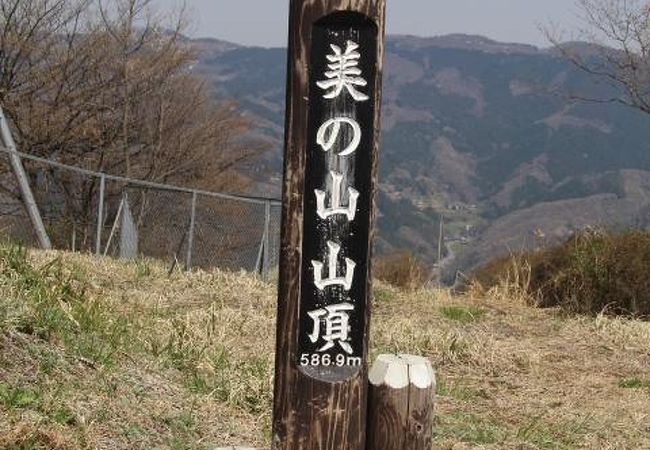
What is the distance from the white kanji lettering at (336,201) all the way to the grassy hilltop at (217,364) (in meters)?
1.70

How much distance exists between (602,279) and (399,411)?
31.0 ft

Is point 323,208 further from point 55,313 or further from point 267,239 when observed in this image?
point 267,239

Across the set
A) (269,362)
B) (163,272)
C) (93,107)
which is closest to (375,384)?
(269,362)

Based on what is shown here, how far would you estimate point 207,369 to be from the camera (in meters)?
6.14

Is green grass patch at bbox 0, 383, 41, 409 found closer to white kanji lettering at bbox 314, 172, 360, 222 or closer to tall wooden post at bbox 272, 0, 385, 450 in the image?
tall wooden post at bbox 272, 0, 385, 450

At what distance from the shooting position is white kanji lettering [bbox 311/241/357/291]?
11.7 feet

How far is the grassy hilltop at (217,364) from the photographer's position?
4.61 meters

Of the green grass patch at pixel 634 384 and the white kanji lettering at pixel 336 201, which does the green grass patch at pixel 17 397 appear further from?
the green grass patch at pixel 634 384

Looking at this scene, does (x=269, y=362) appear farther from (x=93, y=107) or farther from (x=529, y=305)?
(x=93, y=107)

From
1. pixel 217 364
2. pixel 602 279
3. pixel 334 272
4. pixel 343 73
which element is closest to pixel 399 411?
pixel 334 272

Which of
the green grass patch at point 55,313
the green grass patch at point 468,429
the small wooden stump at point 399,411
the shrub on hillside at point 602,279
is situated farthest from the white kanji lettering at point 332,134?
the shrub on hillside at point 602,279

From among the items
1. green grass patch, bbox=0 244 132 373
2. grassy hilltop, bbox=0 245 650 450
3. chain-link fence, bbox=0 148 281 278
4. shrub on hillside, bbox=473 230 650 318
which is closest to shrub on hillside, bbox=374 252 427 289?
shrub on hillside, bbox=473 230 650 318

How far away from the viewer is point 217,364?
6.32 meters

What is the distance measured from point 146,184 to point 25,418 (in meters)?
8.15
